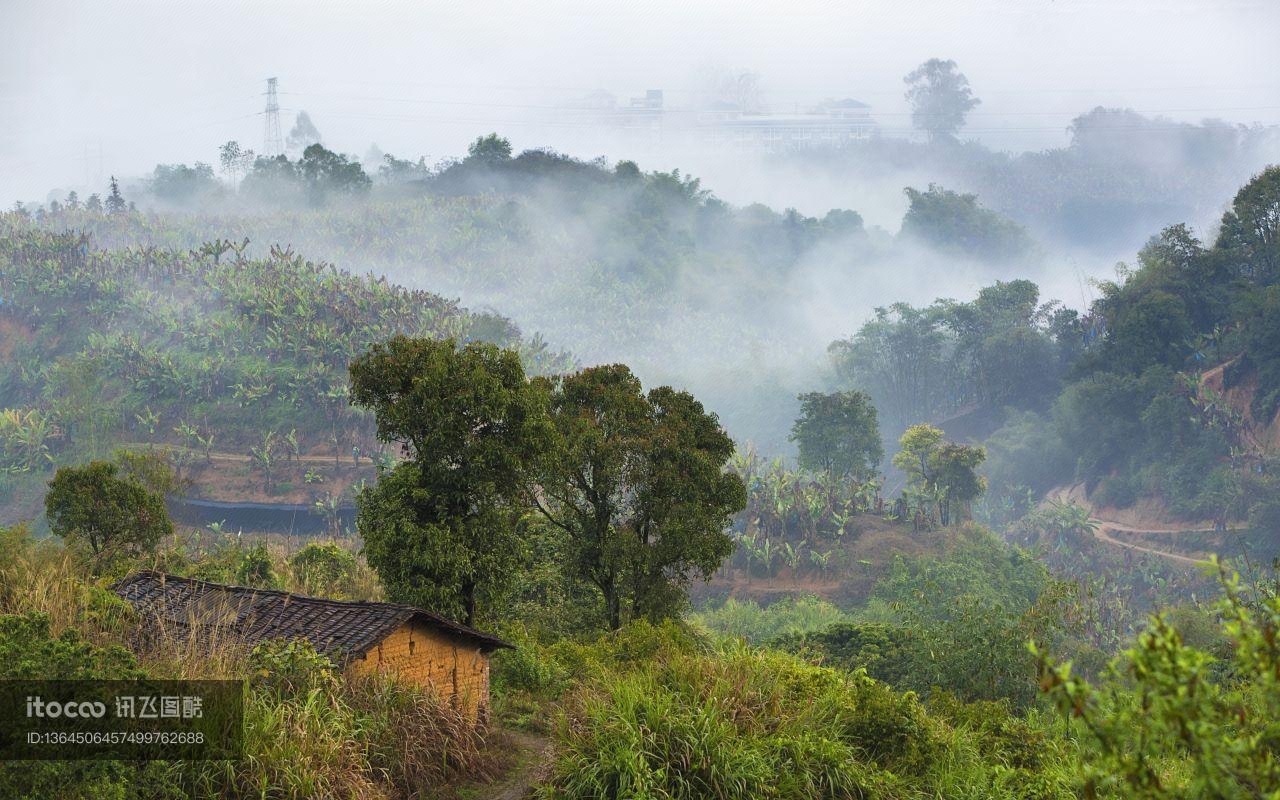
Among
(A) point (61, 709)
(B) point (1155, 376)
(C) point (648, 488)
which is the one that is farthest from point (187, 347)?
(A) point (61, 709)

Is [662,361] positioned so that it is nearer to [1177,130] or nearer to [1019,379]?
[1019,379]

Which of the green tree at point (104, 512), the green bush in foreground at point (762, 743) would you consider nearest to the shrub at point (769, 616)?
the green tree at point (104, 512)

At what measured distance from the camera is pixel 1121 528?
5188 centimetres

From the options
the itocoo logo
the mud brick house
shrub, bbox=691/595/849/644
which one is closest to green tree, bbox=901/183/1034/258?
shrub, bbox=691/595/849/644

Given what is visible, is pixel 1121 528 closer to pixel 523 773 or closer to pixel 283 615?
pixel 523 773

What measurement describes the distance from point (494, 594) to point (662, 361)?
6817cm

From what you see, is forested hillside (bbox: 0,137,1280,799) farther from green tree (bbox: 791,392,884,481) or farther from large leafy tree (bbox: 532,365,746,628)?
green tree (bbox: 791,392,884,481)

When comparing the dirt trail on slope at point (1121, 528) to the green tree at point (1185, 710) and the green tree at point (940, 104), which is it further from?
the green tree at point (940, 104)

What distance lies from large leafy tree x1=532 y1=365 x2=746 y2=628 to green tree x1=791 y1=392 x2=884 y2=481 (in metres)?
31.3

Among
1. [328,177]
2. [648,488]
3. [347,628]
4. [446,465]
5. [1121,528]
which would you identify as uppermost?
[328,177]

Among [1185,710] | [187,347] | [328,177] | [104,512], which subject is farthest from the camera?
[328,177]

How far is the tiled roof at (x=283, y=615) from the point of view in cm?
1128

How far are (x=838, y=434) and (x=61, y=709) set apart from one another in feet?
149

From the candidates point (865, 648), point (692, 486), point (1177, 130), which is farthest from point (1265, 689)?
point (1177, 130)
